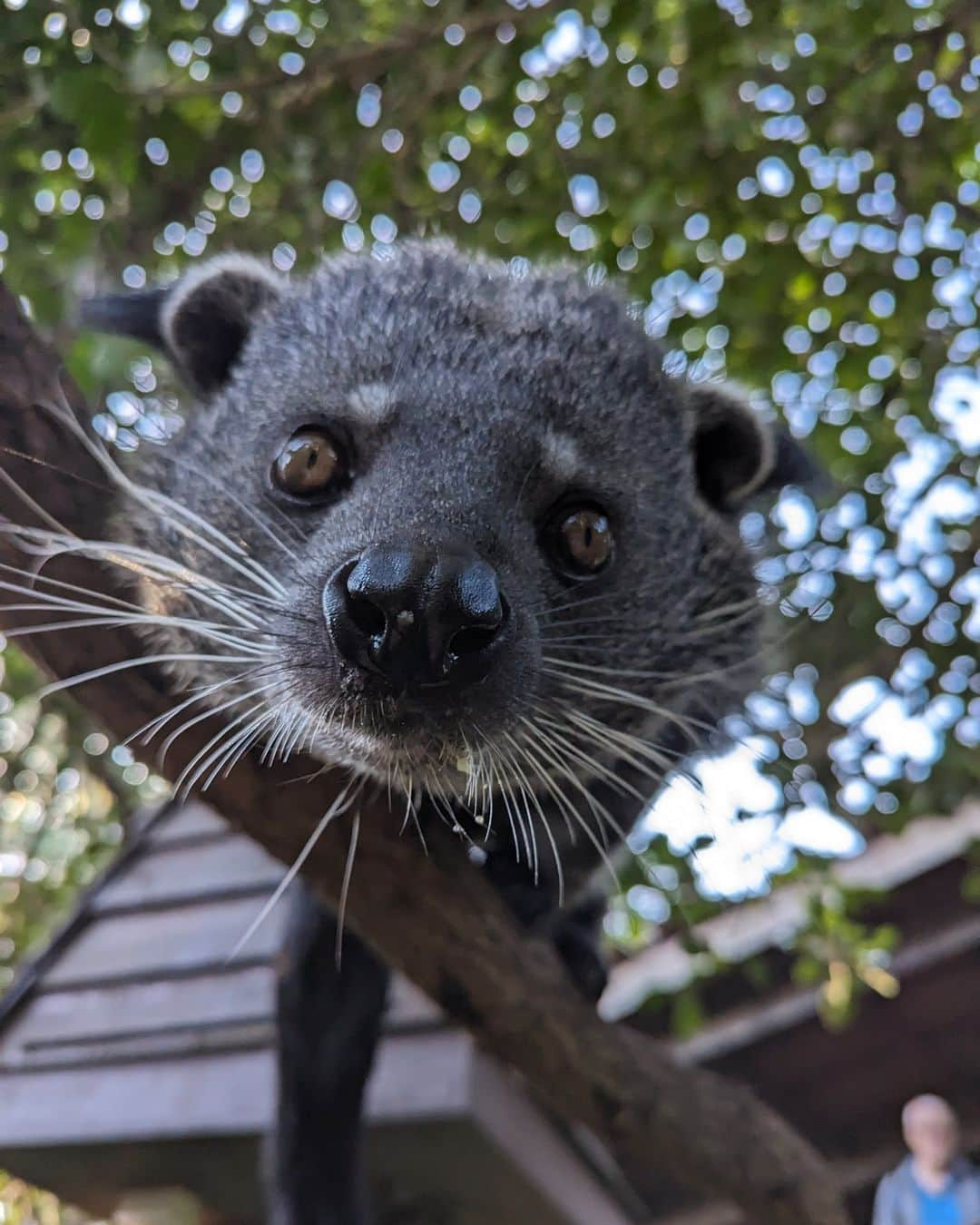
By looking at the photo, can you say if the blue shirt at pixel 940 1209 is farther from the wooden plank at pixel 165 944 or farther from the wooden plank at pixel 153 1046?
the wooden plank at pixel 165 944

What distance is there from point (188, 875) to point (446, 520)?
2647mm

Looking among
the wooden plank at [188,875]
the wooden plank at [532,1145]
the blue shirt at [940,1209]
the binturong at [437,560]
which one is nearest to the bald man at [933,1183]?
the blue shirt at [940,1209]

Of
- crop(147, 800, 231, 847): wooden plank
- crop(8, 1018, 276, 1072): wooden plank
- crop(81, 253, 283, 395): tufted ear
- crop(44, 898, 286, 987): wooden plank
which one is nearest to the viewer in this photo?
crop(81, 253, 283, 395): tufted ear

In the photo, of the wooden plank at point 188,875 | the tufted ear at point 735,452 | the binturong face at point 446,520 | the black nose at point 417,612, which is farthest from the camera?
the wooden plank at point 188,875

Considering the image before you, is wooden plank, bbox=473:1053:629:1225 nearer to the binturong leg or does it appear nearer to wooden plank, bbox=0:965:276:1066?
the binturong leg

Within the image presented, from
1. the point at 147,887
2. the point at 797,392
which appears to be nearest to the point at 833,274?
the point at 797,392

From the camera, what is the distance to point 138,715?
1805mm

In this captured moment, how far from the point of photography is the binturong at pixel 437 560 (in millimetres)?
1643

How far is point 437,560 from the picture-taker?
151 centimetres

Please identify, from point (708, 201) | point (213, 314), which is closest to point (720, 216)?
point (708, 201)

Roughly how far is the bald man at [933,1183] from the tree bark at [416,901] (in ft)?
2.34

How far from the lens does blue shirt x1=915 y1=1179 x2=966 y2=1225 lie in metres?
3.15

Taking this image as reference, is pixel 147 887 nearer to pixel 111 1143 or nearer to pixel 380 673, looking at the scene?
pixel 111 1143

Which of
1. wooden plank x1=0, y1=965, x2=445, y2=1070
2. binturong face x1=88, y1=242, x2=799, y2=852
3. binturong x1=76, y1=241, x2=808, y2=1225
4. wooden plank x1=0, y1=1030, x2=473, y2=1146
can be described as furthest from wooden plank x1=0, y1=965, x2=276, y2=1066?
binturong face x1=88, y1=242, x2=799, y2=852
